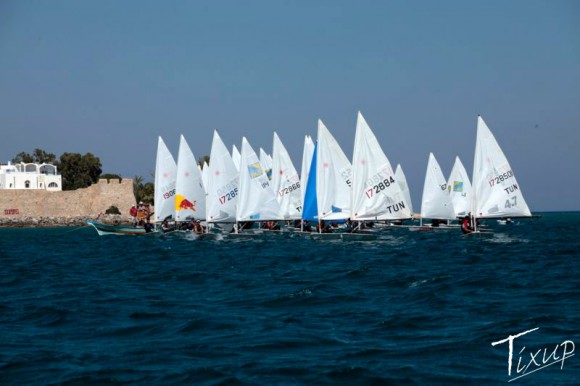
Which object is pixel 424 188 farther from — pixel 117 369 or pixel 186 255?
pixel 117 369

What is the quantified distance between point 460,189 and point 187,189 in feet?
80.4

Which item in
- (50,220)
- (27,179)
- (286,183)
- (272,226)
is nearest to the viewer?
(272,226)

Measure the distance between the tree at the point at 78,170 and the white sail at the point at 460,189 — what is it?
76867mm

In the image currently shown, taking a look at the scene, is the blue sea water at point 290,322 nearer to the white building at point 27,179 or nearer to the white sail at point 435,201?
the white sail at point 435,201

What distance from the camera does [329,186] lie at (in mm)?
36812

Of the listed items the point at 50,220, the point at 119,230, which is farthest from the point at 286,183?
the point at 50,220

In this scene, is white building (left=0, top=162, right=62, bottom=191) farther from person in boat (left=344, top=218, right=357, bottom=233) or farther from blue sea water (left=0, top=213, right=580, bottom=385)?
blue sea water (left=0, top=213, right=580, bottom=385)

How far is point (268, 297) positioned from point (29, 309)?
491 centimetres

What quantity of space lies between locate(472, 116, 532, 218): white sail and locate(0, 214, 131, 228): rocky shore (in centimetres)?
6210

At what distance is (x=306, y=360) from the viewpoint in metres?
10.8

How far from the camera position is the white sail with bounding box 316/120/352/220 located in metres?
36.7

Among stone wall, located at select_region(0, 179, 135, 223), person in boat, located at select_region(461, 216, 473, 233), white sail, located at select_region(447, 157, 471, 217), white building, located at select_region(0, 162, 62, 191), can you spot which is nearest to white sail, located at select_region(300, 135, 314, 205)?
person in boat, located at select_region(461, 216, 473, 233)

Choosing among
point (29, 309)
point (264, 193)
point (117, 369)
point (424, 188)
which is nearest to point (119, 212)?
point (424, 188)

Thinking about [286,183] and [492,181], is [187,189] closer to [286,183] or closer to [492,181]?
[286,183]
